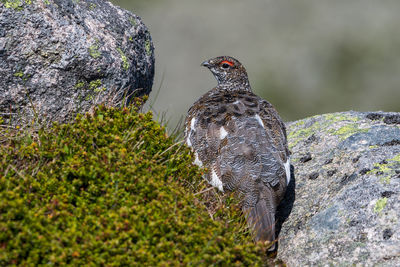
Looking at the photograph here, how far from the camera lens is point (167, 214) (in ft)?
13.9

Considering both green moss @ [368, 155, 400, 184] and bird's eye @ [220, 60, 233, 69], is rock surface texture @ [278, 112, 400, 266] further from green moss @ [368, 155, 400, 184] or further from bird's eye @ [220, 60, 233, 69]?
bird's eye @ [220, 60, 233, 69]

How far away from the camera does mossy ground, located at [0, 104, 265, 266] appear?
3.82 metres

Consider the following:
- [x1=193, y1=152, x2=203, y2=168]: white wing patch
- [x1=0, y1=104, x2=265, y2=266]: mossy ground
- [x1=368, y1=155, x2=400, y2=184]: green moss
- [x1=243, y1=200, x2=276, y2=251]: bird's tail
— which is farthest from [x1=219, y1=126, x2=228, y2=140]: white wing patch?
[x1=368, y1=155, x2=400, y2=184]: green moss

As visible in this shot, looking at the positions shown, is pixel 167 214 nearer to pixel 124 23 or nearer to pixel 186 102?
pixel 124 23

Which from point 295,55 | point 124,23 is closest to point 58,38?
point 124,23

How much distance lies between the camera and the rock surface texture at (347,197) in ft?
15.7

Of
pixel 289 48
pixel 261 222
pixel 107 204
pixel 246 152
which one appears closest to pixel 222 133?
pixel 246 152

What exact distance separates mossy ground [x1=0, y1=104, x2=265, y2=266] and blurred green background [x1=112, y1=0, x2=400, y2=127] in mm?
22707

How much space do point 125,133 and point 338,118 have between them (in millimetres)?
3280

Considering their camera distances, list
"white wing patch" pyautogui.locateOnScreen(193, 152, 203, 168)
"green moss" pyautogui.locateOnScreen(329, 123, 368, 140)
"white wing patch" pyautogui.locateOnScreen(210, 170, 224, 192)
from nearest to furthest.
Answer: "white wing patch" pyautogui.locateOnScreen(210, 170, 224, 192)
"white wing patch" pyautogui.locateOnScreen(193, 152, 203, 168)
"green moss" pyautogui.locateOnScreen(329, 123, 368, 140)

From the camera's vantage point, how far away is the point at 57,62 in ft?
19.1

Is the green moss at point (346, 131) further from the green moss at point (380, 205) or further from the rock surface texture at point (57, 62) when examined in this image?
the rock surface texture at point (57, 62)

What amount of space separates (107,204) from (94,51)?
240 cm

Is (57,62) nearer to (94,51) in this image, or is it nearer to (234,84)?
(94,51)
